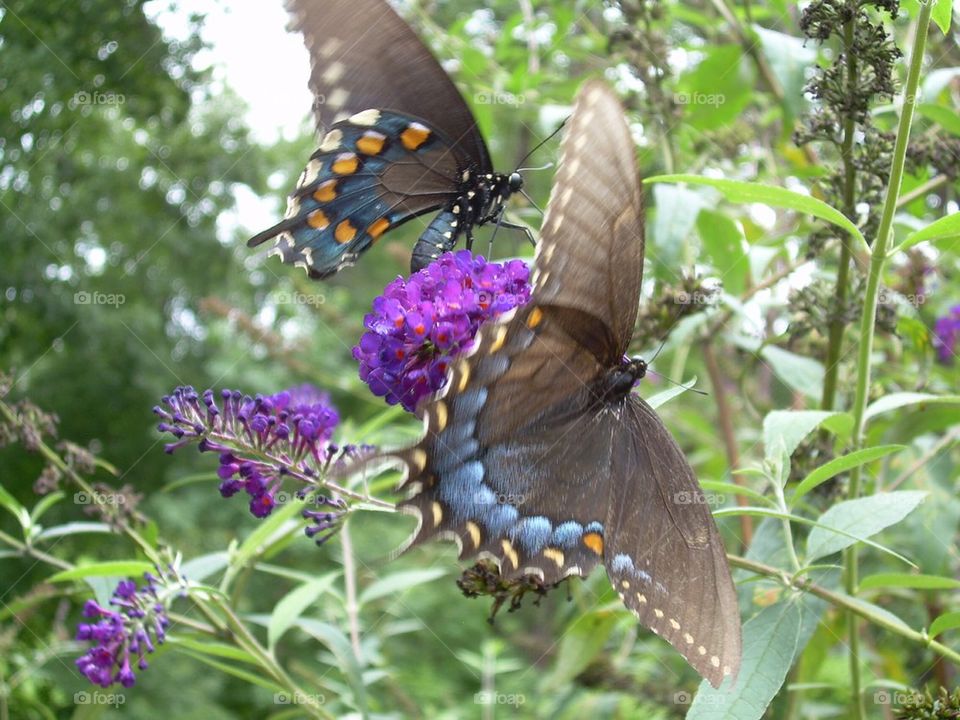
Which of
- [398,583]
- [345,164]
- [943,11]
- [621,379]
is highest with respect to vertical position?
[943,11]

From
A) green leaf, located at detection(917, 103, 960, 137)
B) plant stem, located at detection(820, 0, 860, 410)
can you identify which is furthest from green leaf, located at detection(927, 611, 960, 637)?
green leaf, located at detection(917, 103, 960, 137)

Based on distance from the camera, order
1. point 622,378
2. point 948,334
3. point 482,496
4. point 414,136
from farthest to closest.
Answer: point 948,334
point 414,136
point 622,378
point 482,496

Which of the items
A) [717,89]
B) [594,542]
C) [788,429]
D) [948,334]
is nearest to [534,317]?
[594,542]

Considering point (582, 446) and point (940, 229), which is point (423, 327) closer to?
point (582, 446)

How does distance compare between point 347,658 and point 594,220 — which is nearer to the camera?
point 594,220

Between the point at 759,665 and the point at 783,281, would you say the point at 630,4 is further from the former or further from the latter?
the point at 759,665

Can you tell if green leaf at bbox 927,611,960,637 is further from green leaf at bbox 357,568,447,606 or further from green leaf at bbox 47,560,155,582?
green leaf at bbox 47,560,155,582

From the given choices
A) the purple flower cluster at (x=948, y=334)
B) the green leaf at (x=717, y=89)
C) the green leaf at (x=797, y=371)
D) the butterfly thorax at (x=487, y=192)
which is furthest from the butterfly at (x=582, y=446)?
the purple flower cluster at (x=948, y=334)
